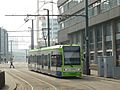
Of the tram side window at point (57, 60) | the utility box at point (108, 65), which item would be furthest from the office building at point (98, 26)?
the utility box at point (108, 65)

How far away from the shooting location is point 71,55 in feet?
113

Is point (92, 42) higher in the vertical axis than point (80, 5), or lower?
lower

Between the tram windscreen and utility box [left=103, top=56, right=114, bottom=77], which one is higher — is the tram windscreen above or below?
above

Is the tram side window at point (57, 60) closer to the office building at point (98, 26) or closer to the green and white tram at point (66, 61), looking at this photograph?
the green and white tram at point (66, 61)

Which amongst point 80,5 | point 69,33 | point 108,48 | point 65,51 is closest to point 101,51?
point 108,48

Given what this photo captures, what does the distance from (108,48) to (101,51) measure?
2.77 m

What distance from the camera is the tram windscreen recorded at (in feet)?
111

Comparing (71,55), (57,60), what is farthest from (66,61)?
(57,60)

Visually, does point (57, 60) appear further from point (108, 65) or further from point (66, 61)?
point (108, 65)

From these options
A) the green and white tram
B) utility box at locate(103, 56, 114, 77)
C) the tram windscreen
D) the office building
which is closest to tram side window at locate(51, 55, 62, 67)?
the green and white tram

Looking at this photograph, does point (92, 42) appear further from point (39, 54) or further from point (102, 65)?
point (102, 65)

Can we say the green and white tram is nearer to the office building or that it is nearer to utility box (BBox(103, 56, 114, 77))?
utility box (BBox(103, 56, 114, 77))

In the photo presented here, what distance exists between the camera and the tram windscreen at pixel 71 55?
33906mm

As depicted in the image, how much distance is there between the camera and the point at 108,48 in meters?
50.8
